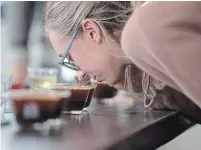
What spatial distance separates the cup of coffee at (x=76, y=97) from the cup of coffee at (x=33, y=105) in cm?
20

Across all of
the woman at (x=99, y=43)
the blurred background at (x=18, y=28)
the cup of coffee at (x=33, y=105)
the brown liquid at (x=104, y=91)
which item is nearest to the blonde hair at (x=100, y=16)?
the woman at (x=99, y=43)

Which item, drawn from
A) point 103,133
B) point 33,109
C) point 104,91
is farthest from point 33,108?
point 104,91

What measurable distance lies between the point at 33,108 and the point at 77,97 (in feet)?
0.94

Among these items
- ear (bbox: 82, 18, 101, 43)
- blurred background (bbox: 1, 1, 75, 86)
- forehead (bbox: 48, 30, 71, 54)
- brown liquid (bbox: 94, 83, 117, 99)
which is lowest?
brown liquid (bbox: 94, 83, 117, 99)

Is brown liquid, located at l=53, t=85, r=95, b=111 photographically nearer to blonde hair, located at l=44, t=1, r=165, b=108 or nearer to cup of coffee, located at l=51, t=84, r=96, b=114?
cup of coffee, located at l=51, t=84, r=96, b=114

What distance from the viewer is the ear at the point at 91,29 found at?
1.06 meters

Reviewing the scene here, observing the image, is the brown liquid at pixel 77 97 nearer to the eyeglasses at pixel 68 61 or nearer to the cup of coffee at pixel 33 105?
the eyeglasses at pixel 68 61

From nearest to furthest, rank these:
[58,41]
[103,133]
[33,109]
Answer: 1. [103,133]
2. [33,109]
3. [58,41]

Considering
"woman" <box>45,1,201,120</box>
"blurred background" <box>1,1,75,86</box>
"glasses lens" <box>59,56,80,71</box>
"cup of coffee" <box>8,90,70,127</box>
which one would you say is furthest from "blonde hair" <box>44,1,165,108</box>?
"blurred background" <box>1,1,75,86</box>

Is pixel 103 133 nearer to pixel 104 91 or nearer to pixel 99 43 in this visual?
pixel 99 43

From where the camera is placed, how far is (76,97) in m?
1.18

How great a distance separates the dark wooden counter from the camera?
67cm

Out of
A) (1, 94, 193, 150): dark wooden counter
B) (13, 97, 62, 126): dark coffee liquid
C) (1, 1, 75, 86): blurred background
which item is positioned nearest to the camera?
(1, 94, 193, 150): dark wooden counter

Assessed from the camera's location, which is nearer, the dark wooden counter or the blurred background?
the dark wooden counter
